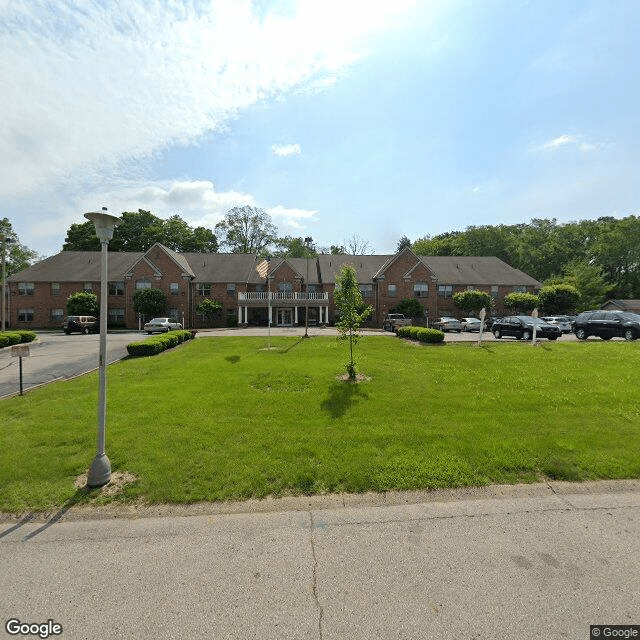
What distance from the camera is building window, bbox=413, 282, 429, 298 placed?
43.7 metres

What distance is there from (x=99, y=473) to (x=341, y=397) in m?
5.61

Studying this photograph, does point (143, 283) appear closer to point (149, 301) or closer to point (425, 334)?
point (149, 301)

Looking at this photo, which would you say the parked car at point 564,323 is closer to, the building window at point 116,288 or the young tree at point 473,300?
the young tree at point 473,300

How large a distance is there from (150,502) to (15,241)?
7936 cm

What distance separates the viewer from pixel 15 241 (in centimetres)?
6075

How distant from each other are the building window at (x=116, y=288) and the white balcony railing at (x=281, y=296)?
14592 millimetres

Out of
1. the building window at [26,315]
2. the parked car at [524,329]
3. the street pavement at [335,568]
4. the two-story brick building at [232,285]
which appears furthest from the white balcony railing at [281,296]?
the street pavement at [335,568]

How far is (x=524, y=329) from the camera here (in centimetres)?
2300

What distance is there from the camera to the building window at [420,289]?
43.7 m

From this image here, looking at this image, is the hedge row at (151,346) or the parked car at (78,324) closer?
the hedge row at (151,346)

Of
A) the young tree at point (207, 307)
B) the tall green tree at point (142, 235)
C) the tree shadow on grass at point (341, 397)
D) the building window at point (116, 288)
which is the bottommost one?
the tree shadow on grass at point (341, 397)

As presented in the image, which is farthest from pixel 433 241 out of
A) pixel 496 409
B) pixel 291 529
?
pixel 291 529

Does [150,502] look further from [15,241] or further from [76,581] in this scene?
[15,241]

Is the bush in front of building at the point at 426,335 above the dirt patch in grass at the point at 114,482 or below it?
above
